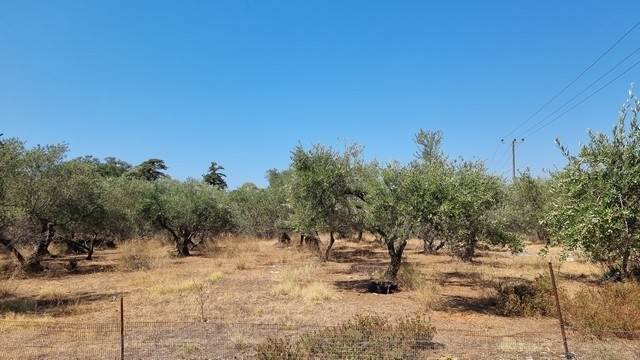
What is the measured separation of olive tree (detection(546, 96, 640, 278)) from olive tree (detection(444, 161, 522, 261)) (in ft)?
8.04

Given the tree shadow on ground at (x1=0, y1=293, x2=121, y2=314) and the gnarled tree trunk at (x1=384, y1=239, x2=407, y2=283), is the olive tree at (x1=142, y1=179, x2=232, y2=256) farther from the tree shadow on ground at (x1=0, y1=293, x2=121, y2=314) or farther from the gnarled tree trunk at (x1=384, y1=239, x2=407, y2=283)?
the gnarled tree trunk at (x1=384, y1=239, x2=407, y2=283)

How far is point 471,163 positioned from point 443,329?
8110mm

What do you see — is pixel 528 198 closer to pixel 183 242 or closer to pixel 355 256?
Answer: pixel 355 256

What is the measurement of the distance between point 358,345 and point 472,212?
27.9 ft

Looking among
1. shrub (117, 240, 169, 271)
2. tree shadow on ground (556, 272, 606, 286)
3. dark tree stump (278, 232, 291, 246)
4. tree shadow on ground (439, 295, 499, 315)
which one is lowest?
tree shadow on ground (439, 295, 499, 315)

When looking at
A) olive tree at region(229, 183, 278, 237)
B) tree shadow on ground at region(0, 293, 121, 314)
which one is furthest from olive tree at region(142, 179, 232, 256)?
tree shadow on ground at region(0, 293, 121, 314)

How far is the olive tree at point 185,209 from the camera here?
126 feet

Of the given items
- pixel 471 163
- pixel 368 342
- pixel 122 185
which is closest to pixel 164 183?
pixel 122 185

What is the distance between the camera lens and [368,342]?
10.1 meters

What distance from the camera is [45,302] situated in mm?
18984

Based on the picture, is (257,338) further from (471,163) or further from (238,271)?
(238,271)

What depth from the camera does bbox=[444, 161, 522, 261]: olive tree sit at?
16.5 m

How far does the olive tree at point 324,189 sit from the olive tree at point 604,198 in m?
8.32

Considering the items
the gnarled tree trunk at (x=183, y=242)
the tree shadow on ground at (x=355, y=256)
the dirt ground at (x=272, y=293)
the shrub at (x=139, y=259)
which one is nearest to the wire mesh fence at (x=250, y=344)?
the dirt ground at (x=272, y=293)
